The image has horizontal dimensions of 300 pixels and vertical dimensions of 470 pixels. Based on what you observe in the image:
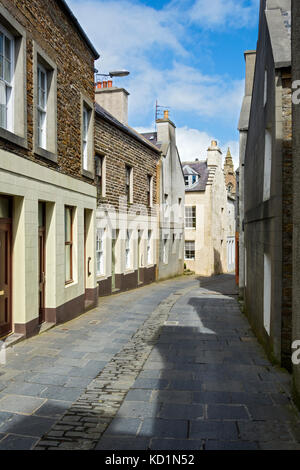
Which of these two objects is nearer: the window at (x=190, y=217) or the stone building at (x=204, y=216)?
the stone building at (x=204, y=216)

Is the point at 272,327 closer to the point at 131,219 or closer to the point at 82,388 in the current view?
the point at 82,388

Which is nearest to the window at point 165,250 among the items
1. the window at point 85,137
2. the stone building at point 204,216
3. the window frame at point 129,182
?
the window frame at point 129,182

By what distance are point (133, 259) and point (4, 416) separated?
15.4m

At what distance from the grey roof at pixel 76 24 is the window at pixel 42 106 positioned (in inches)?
74.8

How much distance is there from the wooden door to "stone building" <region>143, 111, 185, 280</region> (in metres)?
16.6

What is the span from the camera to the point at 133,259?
20.6m

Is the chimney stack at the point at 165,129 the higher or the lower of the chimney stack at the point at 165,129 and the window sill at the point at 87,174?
the higher

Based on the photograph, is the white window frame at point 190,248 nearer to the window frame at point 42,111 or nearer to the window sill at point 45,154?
the window sill at point 45,154

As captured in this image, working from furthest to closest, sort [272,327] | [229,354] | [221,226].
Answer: [221,226] → [229,354] → [272,327]

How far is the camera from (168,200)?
27.6 metres

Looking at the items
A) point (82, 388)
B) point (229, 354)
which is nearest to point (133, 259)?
point (229, 354)

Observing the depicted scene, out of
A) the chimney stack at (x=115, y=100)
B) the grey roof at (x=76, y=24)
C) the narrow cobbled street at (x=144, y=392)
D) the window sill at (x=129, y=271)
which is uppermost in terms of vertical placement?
the chimney stack at (x=115, y=100)

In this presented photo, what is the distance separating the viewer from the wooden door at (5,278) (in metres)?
8.45

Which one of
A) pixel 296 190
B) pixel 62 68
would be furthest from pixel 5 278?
pixel 296 190
